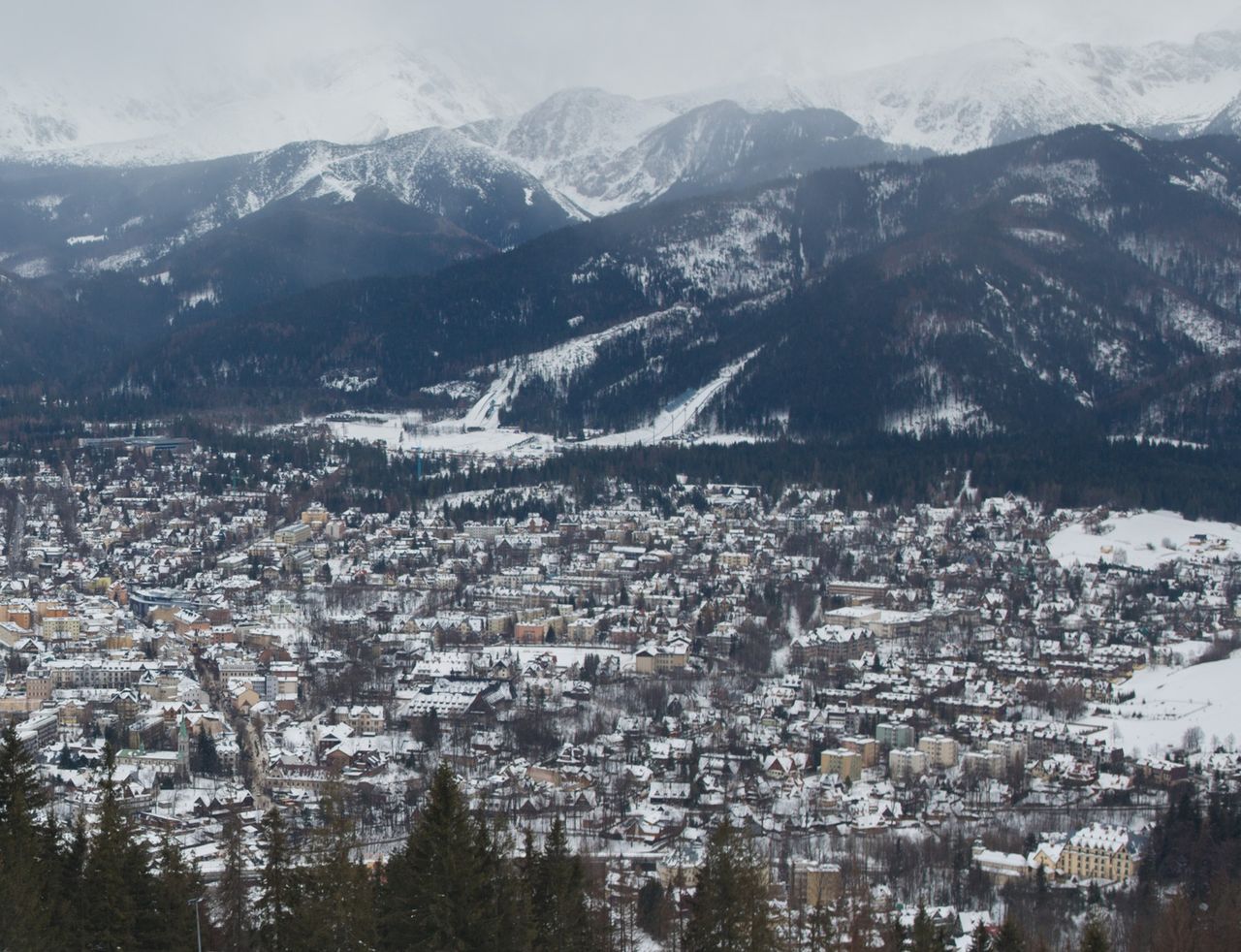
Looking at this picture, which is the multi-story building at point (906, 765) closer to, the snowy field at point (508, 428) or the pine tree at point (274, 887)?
the pine tree at point (274, 887)

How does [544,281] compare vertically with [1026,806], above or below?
above

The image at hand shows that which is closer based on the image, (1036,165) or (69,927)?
(69,927)

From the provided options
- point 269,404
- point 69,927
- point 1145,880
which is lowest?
point 1145,880

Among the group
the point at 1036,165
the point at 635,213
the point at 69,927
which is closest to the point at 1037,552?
the point at 69,927

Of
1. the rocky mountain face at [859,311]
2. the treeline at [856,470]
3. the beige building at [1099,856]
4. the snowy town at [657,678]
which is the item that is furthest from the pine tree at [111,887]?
the rocky mountain face at [859,311]

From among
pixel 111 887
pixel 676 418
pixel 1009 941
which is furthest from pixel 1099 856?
pixel 676 418

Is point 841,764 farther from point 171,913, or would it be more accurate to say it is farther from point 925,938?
point 171,913

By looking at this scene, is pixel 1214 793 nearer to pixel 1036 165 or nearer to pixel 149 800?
pixel 149 800

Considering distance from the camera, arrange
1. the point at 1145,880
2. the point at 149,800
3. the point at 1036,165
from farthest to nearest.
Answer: the point at 1036,165 → the point at 149,800 → the point at 1145,880
